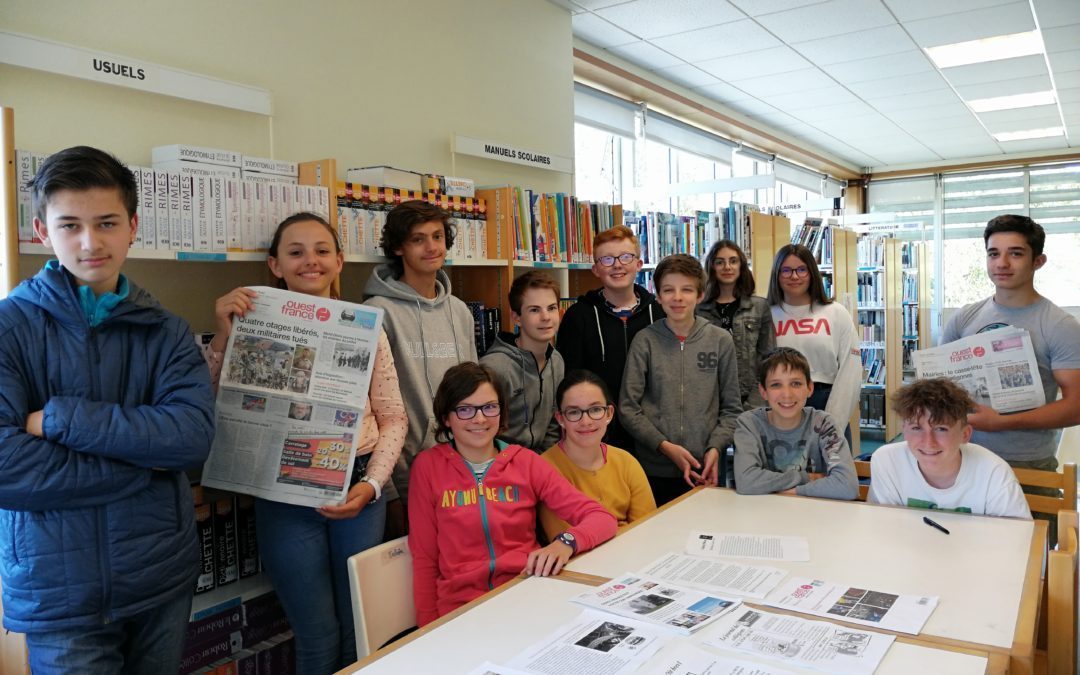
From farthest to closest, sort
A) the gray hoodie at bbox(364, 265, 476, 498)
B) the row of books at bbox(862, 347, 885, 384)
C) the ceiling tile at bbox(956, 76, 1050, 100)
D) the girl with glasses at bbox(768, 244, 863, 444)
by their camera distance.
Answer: the row of books at bbox(862, 347, 885, 384), the ceiling tile at bbox(956, 76, 1050, 100), the girl with glasses at bbox(768, 244, 863, 444), the gray hoodie at bbox(364, 265, 476, 498)

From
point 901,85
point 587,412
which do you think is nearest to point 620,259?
point 587,412

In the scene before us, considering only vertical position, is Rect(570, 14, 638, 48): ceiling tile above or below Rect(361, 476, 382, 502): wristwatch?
above

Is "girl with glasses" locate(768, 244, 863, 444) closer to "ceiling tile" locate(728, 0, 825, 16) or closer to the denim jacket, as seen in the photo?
the denim jacket

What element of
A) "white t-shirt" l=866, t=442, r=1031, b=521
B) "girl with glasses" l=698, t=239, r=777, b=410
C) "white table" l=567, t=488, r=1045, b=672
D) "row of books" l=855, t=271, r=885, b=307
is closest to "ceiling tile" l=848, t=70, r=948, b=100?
"row of books" l=855, t=271, r=885, b=307

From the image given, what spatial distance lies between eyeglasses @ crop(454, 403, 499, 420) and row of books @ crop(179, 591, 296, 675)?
0.97m

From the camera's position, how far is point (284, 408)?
2156mm

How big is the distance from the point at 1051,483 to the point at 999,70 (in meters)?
5.15

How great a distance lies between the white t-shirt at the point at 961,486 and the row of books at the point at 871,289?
604cm

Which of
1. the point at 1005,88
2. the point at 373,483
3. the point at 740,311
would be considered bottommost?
the point at 373,483

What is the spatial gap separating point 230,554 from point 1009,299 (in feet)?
9.07

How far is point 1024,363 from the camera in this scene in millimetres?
2736

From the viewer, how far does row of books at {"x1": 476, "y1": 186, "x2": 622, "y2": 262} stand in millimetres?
3381

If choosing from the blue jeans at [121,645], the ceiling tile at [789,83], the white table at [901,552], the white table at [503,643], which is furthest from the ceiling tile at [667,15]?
the blue jeans at [121,645]

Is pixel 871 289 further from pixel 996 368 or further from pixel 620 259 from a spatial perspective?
pixel 620 259
